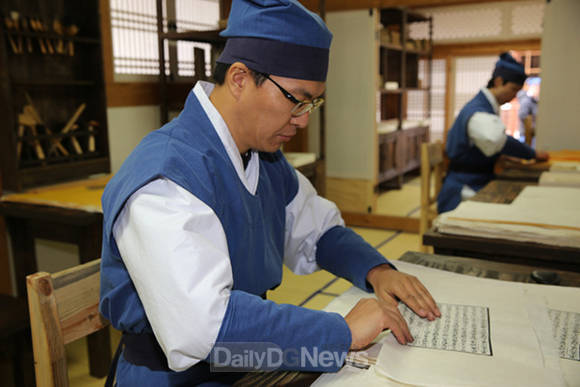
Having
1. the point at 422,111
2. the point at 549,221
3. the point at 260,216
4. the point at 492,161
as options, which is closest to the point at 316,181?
the point at 492,161

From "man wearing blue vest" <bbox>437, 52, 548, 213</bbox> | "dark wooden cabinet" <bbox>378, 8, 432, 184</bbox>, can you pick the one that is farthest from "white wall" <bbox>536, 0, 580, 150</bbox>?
"dark wooden cabinet" <bbox>378, 8, 432, 184</bbox>

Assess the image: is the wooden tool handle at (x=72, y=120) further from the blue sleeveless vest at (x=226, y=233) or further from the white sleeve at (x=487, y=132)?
the white sleeve at (x=487, y=132)

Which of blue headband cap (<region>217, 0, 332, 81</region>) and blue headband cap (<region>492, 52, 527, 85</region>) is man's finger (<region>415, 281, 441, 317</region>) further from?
blue headband cap (<region>492, 52, 527, 85</region>)

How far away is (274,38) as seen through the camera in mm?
1032

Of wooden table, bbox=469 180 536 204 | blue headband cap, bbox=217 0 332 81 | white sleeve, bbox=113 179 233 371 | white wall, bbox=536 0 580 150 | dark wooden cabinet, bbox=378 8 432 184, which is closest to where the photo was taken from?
white sleeve, bbox=113 179 233 371

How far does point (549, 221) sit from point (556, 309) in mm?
619

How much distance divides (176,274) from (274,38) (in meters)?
0.51

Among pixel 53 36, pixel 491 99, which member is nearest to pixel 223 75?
pixel 53 36

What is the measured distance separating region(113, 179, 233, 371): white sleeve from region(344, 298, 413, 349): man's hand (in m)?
0.25

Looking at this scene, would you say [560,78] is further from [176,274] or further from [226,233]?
[176,274]

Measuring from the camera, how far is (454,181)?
11.0 feet

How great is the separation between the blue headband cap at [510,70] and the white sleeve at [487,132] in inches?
10.7

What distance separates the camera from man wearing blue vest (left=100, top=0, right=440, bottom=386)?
2.72 feet

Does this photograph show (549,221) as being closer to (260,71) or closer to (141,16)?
(260,71)
